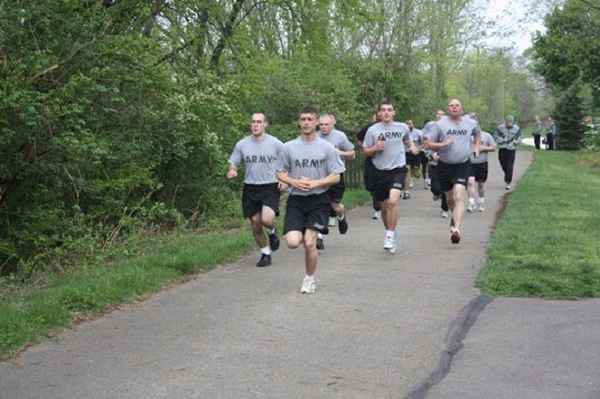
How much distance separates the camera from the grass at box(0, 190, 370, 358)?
22.3ft

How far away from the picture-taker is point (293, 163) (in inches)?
348

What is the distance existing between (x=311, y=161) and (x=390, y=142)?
3.01m

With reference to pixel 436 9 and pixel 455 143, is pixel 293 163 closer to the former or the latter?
pixel 455 143

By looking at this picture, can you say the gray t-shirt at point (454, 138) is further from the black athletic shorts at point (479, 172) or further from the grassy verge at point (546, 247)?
the black athletic shorts at point (479, 172)

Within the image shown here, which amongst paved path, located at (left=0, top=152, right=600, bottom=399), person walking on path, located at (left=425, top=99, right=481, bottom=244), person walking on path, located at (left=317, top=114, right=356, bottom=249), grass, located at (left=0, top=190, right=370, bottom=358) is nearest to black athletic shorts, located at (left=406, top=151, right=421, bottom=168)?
person walking on path, located at (left=317, top=114, right=356, bottom=249)

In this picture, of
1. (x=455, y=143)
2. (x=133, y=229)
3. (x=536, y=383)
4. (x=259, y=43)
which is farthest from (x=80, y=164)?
(x=259, y=43)

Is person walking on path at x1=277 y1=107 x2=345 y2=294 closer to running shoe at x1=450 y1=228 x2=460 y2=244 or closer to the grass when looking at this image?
the grass

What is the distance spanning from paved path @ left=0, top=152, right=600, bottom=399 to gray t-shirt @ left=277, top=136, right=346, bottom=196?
111 centimetres

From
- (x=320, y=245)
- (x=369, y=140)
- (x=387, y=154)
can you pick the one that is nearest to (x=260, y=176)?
(x=320, y=245)

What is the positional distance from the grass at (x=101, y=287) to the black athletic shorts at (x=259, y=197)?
2.22 ft

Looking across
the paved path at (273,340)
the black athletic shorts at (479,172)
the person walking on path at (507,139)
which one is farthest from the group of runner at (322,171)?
the person walking on path at (507,139)

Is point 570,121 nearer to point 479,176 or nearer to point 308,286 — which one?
point 479,176

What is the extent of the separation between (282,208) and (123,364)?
1119 centimetres

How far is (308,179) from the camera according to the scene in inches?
345
